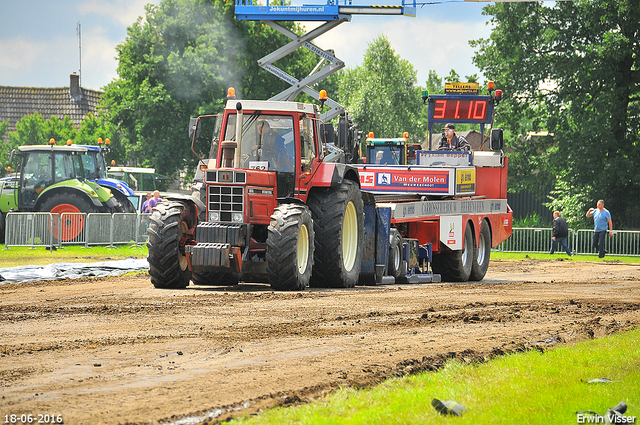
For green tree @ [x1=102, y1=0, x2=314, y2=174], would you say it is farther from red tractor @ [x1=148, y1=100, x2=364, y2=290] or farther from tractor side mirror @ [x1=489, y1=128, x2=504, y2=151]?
red tractor @ [x1=148, y1=100, x2=364, y2=290]

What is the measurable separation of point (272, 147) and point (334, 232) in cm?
170

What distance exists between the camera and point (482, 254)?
19938 millimetres

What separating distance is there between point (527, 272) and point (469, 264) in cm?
362

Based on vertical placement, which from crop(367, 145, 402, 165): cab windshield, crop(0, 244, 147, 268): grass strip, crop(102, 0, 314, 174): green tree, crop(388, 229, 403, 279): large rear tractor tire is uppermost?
crop(102, 0, 314, 174): green tree

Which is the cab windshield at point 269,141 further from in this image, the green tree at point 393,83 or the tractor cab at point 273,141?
the green tree at point 393,83

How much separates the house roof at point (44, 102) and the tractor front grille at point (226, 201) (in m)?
52.1

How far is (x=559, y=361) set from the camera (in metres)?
7.60

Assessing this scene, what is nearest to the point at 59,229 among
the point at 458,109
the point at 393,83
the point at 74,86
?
the point at 458,109

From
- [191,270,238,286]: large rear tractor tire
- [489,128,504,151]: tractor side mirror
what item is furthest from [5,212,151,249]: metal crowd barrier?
[191,270,238,286]: large rear tractor tire

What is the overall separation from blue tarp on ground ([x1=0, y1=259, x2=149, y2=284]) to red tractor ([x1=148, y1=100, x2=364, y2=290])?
11.0 ft

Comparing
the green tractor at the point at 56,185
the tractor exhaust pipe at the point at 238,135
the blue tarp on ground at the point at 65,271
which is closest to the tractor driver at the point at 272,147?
the tractor exhaust pipe at the point at 238,135

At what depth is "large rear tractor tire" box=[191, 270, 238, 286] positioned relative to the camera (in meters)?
14.5

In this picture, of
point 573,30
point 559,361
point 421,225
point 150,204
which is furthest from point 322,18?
point 559,361

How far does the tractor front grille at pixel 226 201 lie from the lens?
13.0 metres
